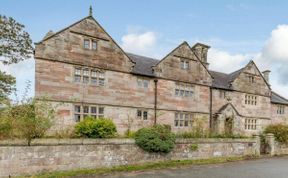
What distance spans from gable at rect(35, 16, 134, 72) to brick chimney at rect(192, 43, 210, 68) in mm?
9763

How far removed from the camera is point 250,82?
28062 millimetres

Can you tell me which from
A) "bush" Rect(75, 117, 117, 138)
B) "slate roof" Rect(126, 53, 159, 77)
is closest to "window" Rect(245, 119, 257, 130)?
"slate roof" Rect(126, 53, 159, 77)

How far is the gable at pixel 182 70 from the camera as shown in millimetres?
22625

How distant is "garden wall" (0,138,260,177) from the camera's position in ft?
39.7

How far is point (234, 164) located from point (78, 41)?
1459 cm

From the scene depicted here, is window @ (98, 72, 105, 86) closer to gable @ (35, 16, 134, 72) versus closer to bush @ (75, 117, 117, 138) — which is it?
gable @ (35, 16, 134, 72)

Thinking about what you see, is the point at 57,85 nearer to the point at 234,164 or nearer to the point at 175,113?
the point at 175,113

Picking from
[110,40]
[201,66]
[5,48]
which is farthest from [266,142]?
[5,48]

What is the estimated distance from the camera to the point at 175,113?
23094mm

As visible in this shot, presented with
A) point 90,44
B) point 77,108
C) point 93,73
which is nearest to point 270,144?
point 93,73

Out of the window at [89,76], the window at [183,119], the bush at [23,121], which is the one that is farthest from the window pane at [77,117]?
the window at [183,119]

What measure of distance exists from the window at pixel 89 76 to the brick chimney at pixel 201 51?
12523mm

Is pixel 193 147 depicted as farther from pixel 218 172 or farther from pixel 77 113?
pixel 77 113

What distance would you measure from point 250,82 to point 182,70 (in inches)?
379
